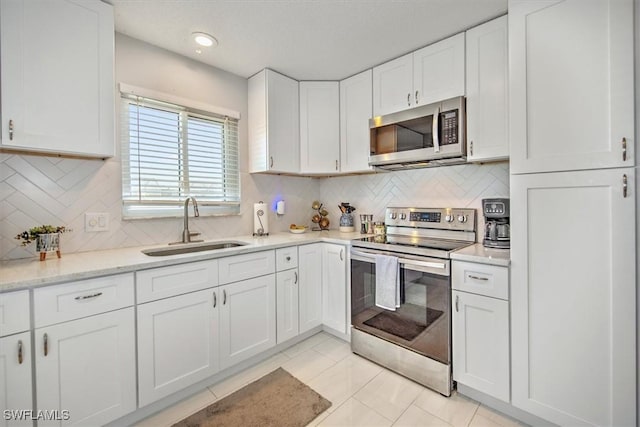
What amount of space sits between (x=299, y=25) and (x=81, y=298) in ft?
6.71

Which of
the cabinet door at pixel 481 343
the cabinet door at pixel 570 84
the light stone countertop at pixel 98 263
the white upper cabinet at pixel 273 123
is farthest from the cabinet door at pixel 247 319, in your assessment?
the cabinet door at pixel 570 84

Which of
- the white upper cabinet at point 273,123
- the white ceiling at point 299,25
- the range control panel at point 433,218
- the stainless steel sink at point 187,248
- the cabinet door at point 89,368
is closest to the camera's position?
the cabinet door at point 89,368

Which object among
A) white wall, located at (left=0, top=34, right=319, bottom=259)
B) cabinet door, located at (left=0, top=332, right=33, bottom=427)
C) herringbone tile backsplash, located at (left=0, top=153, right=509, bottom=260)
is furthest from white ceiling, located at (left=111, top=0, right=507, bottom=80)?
cabinet door, located at (left=0, top=332, right=33, bottom=427)

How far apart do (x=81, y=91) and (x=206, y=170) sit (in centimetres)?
99

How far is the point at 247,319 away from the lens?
2.04 m

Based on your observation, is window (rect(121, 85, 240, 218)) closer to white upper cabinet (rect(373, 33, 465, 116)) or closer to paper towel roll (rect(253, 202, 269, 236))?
paper towel roll (rect(253, 202, 269, 236))

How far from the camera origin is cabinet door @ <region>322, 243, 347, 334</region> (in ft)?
7.83

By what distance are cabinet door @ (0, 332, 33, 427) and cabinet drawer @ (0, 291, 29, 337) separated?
32mm

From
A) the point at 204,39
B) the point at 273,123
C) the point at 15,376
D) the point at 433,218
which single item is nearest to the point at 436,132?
the point at 433,218

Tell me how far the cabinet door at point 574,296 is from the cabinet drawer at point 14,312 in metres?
2.39

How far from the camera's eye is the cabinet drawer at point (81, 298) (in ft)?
4.13

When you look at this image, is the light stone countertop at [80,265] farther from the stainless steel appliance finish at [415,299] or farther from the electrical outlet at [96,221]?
the stainless steel appliance finish at [415,299]

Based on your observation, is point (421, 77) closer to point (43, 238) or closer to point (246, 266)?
point (246, 266)

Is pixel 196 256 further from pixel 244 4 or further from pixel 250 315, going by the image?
pixel 244 4
